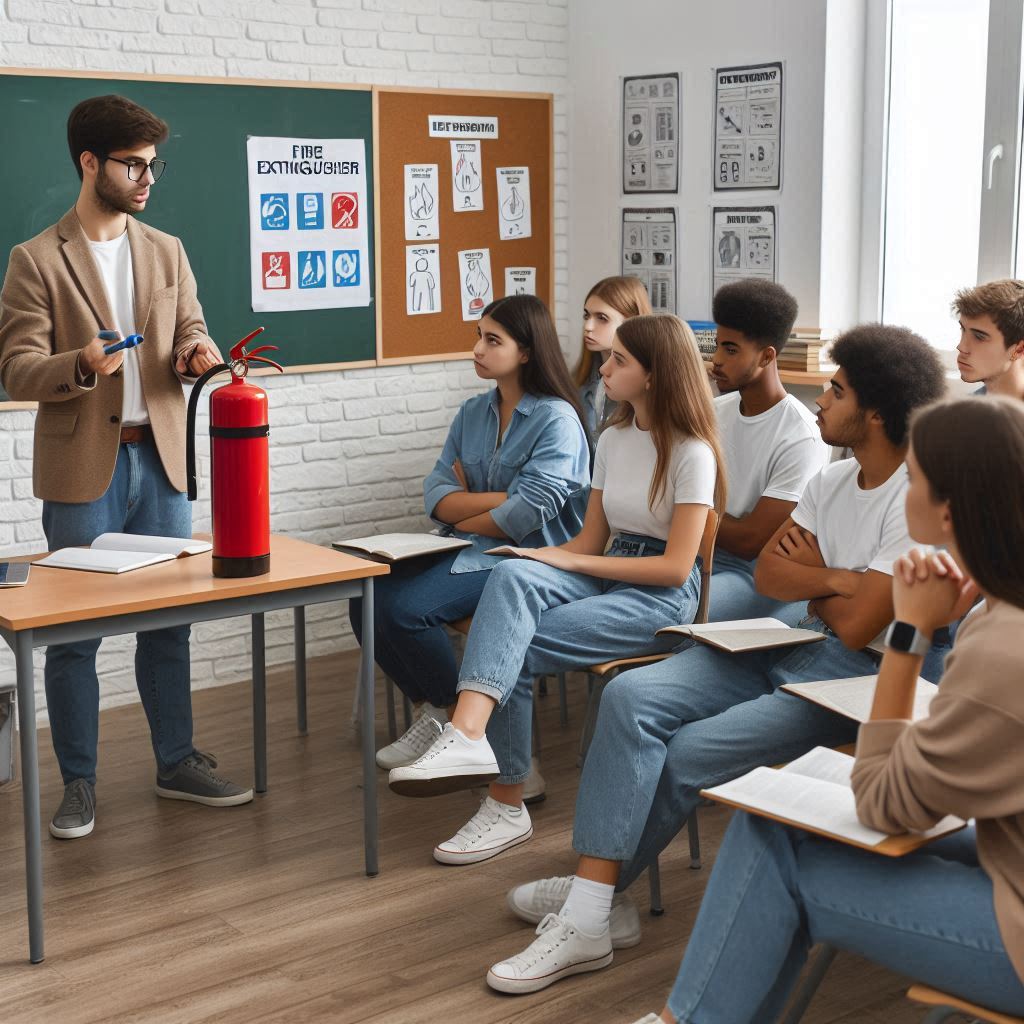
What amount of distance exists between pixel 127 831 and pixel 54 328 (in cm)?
118

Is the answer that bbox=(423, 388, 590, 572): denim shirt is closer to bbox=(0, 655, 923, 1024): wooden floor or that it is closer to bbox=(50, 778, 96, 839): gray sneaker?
bbox=(0, 655, 923, 1024): wooden floor

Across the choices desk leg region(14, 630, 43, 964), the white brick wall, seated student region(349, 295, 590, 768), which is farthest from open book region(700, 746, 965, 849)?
the white brick wall

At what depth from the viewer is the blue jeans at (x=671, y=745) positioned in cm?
248

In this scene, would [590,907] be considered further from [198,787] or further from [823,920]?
[198,787]

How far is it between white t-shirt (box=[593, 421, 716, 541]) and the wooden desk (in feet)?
1.98

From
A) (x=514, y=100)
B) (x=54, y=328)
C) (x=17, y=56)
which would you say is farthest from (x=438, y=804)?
(x=514, y=100)

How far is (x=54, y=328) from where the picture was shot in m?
3.11

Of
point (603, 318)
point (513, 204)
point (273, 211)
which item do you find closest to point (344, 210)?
point (273, 211)

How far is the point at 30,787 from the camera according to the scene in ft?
8.24

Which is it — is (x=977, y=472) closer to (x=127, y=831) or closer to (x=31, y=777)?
(x=31, y=777)

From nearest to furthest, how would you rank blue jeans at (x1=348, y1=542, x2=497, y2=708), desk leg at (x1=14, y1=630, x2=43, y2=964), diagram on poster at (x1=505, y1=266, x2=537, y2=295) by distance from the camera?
desk leg at (x1=14, y1=630, x2=43, y2=964)
blue jeans at (x1=348, y1=542, x2=497, y2=708)
diagram on poster at (x1=505, y1=266, x2=537, y2=295)

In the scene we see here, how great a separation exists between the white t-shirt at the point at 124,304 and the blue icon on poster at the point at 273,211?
1.14 meters

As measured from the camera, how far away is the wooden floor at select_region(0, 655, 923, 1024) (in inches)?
95.3

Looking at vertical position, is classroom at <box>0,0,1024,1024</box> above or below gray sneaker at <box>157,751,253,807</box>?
above
